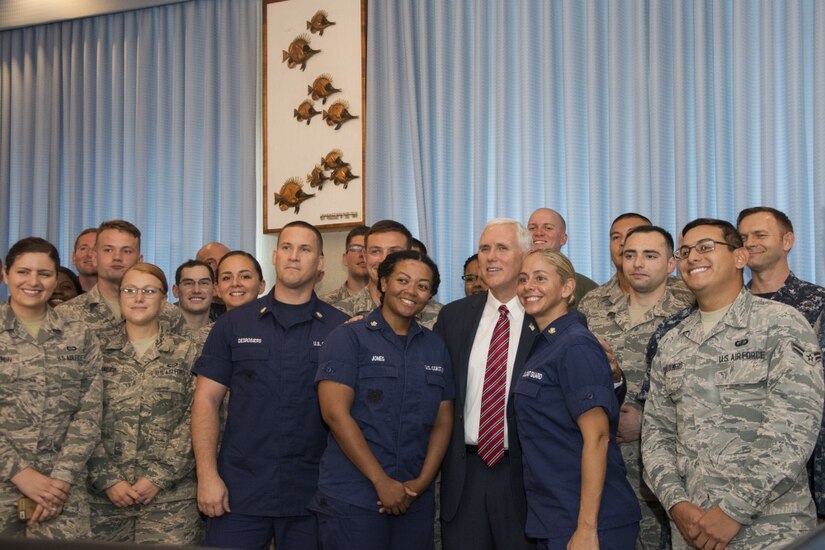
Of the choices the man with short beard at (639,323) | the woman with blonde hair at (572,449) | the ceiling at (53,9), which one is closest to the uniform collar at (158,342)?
the woman with blonde hair at (572,449)

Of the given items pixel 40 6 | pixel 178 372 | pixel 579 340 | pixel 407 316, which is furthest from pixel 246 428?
pixel 40 6

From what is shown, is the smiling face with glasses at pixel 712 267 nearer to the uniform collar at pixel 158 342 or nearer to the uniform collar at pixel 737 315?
the uniform collar at pixel 737 315

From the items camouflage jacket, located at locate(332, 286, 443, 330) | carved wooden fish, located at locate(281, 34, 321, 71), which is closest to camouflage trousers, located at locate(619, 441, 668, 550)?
camouflage jacket, located at locate(332, 286, 443, 330)

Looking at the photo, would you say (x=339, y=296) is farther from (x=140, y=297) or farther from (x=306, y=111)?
(x=306, y=111)

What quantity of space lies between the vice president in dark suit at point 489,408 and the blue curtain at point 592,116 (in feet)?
6.04

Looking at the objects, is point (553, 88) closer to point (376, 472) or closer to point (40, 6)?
point (376, 472)

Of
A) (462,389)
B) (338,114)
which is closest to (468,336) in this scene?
(462,389)

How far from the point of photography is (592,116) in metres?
5.41

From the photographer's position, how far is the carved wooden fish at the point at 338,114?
5996 mm

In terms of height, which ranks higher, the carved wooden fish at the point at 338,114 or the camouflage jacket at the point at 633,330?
the carved wooden fish at the point at 338,114

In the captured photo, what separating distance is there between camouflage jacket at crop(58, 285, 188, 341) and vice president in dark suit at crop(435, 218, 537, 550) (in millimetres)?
1258

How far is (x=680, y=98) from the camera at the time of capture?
5.16 metres

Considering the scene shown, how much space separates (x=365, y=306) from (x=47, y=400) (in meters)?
1.52

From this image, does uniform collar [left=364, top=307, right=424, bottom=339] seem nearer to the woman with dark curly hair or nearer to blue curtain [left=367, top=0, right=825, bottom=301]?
the woman with dark curly hair
